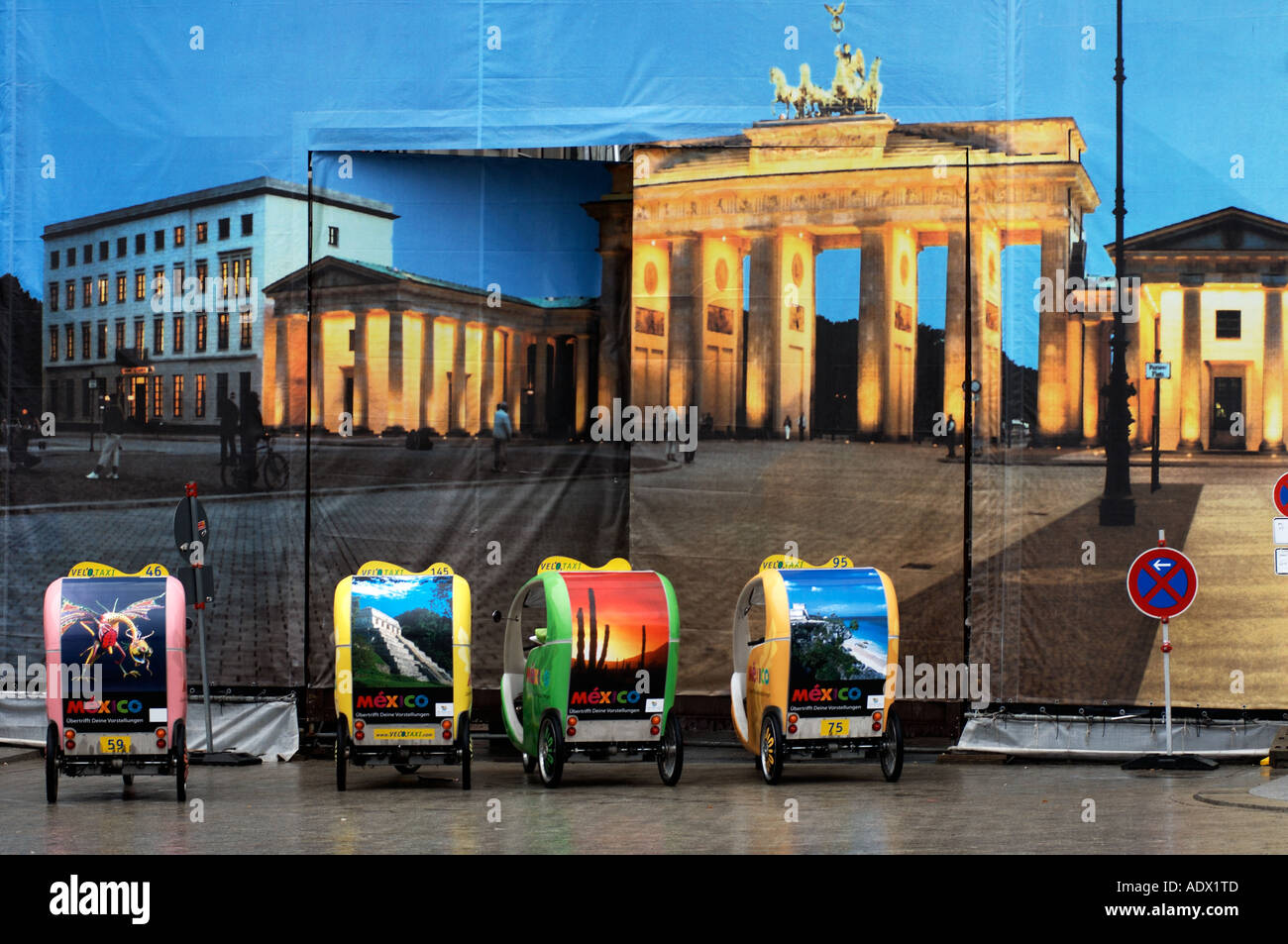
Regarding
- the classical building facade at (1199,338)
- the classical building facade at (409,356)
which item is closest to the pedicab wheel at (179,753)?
the classical building facade at (409,356)

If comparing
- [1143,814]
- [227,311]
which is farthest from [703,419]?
[1143,814]

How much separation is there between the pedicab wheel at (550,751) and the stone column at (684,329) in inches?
148

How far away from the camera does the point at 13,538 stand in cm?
1573

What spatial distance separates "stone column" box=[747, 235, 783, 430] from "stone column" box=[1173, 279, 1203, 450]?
11.3ft

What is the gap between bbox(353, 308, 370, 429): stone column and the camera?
51.7ft

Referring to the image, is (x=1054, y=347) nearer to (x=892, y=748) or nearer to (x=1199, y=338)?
(x=1199, y=338)

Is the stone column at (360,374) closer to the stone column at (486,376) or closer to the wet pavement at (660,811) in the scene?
the stone column at (486,376)

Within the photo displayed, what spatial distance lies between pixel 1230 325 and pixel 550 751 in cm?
677

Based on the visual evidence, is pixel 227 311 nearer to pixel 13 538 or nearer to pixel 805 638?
pixel 13 538

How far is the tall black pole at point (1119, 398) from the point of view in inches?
571

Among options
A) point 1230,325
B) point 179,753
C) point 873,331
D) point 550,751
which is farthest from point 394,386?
point 1230,325

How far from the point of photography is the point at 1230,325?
1455 cm
